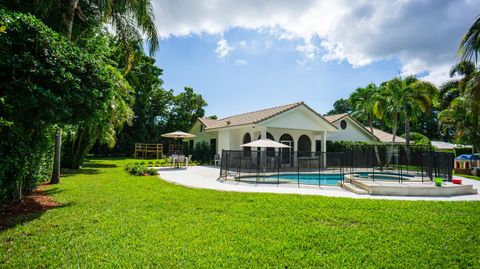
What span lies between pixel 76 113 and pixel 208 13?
25.2ft

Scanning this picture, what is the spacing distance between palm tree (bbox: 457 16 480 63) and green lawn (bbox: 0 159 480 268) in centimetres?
551

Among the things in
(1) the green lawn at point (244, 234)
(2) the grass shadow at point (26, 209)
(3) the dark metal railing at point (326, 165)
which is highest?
(3) the dark metal railing at point (326, 165)

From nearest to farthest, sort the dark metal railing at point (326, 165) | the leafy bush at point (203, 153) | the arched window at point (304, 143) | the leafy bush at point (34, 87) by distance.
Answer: the leafy bush at point (34, 87) → the dark metal railing at point (326, 165) → the arched window at point (304, 143) → the leafy bush at point (203, 153)

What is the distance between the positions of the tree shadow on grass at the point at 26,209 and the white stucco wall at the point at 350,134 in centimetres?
2724

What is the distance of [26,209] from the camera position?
6.86 metres

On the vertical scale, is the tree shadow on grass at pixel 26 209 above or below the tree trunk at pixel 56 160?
below

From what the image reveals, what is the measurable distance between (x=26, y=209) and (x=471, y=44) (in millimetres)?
15454

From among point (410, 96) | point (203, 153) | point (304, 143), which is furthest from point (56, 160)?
point (410, 96)

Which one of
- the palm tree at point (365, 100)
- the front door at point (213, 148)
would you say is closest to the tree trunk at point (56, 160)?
the front door at point (213, 148)

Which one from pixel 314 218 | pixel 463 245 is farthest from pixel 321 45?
pixel 463 245

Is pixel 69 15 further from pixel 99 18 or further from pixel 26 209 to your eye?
pixel 26 209

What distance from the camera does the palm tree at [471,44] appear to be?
31.2 feet

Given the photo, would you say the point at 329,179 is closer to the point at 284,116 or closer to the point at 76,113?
the point at 284,116

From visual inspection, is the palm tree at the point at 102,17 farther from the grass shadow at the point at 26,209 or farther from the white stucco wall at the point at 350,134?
the white stucco wall at the point at 350,134
